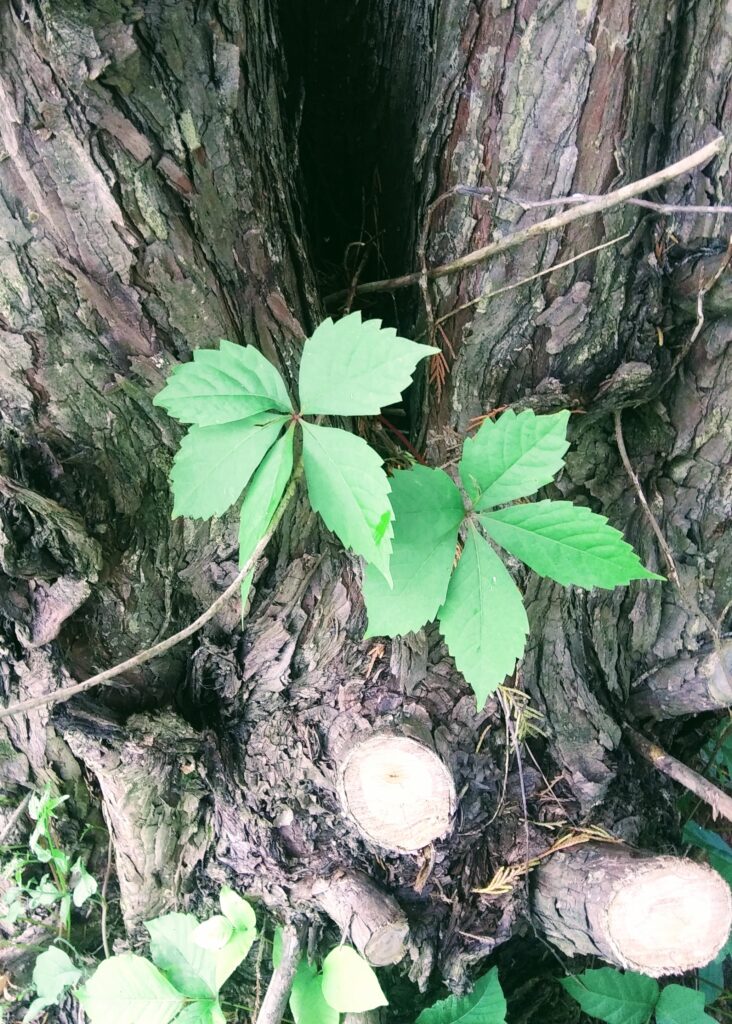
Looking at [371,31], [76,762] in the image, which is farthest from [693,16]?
[76,762]

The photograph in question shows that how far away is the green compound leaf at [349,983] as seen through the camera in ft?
3.83

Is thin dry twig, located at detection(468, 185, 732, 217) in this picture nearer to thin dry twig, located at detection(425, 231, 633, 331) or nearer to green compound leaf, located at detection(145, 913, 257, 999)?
thin dry twig, located at detection(425, 231, 633, 331)

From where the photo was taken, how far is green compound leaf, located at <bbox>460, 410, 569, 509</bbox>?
0.93m

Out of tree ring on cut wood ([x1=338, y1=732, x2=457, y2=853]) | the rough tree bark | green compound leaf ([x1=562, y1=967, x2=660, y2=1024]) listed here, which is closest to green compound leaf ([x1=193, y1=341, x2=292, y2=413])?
the rough tree bark

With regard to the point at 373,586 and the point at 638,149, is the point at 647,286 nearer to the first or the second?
the point at 638,149

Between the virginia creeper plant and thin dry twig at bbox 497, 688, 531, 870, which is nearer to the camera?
the virginia creeper plant

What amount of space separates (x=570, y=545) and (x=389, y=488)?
11.6 inches

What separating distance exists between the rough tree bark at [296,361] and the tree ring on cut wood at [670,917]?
194 millimetres

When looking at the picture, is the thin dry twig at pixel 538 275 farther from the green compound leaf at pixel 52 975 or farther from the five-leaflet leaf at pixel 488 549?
the green compound leaf at pixel 52 975

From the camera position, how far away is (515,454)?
94 cm

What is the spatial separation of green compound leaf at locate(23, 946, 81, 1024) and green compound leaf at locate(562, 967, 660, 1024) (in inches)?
43.9

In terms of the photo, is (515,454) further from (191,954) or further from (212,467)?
(191,954)

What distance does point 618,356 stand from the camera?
1.09 m

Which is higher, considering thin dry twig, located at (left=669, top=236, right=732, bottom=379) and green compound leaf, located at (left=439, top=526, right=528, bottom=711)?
thin dry twig, located at (left=669, top=236, right=732, bottom=379)
